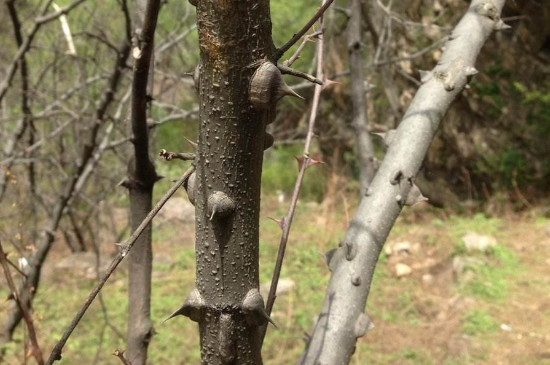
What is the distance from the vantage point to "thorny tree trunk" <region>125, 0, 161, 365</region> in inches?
29.7

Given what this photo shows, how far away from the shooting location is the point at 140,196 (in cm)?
94

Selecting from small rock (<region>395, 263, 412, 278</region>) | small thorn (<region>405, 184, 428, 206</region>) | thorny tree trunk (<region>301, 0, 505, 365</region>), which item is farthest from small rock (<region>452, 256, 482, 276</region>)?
small thorn (<region>405, 184, 428, 206</region>)

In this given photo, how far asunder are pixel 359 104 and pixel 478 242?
2944mm

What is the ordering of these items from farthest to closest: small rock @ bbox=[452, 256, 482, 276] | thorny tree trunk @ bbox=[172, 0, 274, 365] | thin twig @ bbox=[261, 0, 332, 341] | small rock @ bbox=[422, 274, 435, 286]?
small rock @ bbox=[422, 274, 435, 286] → small rock @ bbox=[452, 256, 482, 276] → thin twig @ bbox=[261, 0, 332, 341] → thorny tree trunk @ bbox=[172, 0, 274, 365]

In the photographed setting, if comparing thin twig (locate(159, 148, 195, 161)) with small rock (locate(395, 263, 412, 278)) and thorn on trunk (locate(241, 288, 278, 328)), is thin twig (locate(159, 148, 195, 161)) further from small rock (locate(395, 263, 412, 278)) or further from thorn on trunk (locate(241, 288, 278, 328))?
small rock (locate(395, 263, 412, 278))

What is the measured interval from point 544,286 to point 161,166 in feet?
15.5

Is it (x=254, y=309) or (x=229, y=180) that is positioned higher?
(x=229, y=180)

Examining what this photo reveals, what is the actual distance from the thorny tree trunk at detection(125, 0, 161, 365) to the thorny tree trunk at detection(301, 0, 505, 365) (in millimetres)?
328

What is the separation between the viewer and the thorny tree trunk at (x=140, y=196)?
0.76 meters

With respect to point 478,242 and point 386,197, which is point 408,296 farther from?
point 386,197

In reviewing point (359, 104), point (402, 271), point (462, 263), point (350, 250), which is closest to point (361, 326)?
point (350, 250)

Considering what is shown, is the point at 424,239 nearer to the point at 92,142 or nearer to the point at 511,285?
the point at 511,285

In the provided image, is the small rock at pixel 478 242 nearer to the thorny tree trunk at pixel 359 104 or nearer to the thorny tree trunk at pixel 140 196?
the thorny tree trunk at pixel 359 104

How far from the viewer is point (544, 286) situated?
3.77 m
